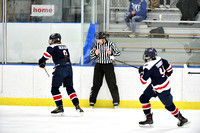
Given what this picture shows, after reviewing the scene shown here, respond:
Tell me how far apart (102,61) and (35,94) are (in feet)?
4.10

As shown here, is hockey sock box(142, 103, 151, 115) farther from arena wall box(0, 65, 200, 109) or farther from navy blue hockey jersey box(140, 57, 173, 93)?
arena wall box(0, 65, 200, 109)

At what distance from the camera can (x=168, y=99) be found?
4902mm

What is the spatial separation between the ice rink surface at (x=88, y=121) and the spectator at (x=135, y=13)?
154cm

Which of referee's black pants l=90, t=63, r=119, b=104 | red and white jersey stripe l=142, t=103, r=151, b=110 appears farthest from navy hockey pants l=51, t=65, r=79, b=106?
red and white jersey stripe l=142, t=103, r=151, b=110

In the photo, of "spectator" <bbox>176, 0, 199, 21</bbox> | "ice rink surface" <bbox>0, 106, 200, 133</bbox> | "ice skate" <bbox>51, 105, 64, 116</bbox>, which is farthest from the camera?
"spectator" <bbox>176, 0, 199, 21</bbox>

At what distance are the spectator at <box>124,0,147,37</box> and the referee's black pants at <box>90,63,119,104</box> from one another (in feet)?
2.79

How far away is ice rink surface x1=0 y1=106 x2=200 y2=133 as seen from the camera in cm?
477

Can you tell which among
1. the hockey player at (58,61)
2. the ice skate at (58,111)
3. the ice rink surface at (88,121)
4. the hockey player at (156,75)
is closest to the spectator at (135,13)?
the ice rink surface at (88,121)

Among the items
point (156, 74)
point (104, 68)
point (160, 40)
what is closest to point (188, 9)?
point (160, 40)

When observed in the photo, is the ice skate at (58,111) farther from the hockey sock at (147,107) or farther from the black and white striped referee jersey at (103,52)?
the hockey sock at (147,107)

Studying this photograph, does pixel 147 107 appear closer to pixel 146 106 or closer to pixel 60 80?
pixel 146 106

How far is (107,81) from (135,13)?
4.57 ft

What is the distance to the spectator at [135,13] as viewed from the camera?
7333 millimetres

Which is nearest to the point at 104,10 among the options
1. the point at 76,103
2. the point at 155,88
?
the point at 76,103
